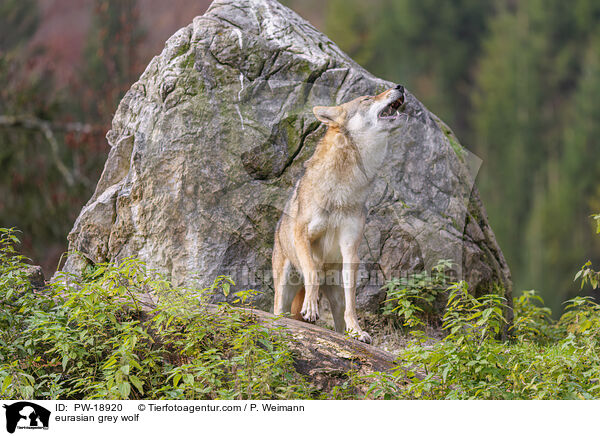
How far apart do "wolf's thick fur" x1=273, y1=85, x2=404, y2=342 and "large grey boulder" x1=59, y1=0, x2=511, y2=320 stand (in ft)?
2.13

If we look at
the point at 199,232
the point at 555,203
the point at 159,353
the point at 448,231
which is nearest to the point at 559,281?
the point at 555,203

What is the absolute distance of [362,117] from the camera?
638cm

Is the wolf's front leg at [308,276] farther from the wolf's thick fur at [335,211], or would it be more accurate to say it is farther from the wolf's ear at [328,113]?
the wolf's ear at [328,113]

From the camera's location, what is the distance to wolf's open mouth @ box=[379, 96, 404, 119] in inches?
250

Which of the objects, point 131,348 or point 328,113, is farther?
point 328,113

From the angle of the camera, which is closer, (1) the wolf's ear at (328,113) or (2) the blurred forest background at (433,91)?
(1) the wolf's ear at (328,113)

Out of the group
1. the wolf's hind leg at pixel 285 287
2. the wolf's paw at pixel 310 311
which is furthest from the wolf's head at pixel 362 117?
the wolf's paw at pixel 310 311

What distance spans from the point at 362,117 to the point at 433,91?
27975 mm

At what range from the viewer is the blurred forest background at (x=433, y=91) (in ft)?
47.9

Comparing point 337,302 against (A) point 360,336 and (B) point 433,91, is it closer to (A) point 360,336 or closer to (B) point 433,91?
(A) point 360,336

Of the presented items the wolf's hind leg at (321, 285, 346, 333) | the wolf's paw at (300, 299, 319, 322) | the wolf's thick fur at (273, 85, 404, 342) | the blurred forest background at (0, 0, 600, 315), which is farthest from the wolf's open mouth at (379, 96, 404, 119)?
the blurred forest background at (0, 0, 600, 315)

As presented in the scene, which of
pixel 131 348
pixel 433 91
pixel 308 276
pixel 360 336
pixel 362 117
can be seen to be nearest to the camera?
pixel 131 348

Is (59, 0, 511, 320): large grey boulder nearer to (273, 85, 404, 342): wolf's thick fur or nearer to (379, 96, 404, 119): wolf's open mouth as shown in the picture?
(273, 85, 404, 342): wolf's thick fur

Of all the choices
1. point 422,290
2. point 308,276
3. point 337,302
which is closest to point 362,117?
point 308,276
